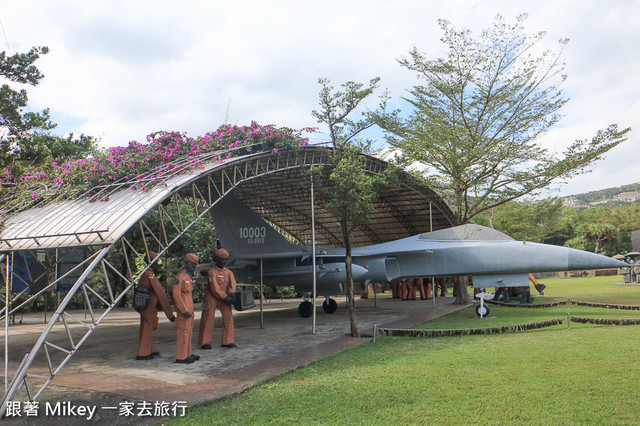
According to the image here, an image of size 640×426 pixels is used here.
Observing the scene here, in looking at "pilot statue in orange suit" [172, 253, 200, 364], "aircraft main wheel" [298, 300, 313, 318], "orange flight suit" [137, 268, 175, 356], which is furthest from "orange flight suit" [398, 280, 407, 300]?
"pilot statue in orange suit" [172, 253, 200, 364]

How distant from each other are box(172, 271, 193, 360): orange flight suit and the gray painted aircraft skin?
6810 millimetres

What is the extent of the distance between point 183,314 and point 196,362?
114 cm

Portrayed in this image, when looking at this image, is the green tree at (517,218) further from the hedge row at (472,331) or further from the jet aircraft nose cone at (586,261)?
the hedge row at (472,331)

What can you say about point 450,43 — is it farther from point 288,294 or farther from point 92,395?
point 288,294

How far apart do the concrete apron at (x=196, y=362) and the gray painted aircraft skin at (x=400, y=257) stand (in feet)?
5.98

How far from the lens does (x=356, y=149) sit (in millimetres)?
12594

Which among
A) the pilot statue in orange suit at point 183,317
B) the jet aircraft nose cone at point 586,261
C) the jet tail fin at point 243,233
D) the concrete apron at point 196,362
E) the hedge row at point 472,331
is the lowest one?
the concrete apron at point 196,362

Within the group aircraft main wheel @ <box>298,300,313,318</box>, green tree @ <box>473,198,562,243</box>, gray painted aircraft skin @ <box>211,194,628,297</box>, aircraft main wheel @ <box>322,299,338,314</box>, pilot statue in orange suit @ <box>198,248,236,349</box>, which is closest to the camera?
pilot statue in orange suit @ <box>198,248,236,349</box>

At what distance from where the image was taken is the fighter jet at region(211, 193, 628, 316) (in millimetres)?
13945

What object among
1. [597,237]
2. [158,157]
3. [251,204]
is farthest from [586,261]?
Answer: [597,237]

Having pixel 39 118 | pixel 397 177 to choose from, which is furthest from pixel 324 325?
pixel 39 118

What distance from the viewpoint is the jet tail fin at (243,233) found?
18312 millimetres

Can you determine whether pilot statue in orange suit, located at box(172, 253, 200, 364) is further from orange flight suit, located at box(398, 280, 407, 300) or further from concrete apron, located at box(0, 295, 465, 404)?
orange flight suit, located at box(398, 280, 407, 300)

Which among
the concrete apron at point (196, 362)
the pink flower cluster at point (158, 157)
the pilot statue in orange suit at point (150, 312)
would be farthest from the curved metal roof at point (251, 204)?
the concrete apron at point (196, 362)
